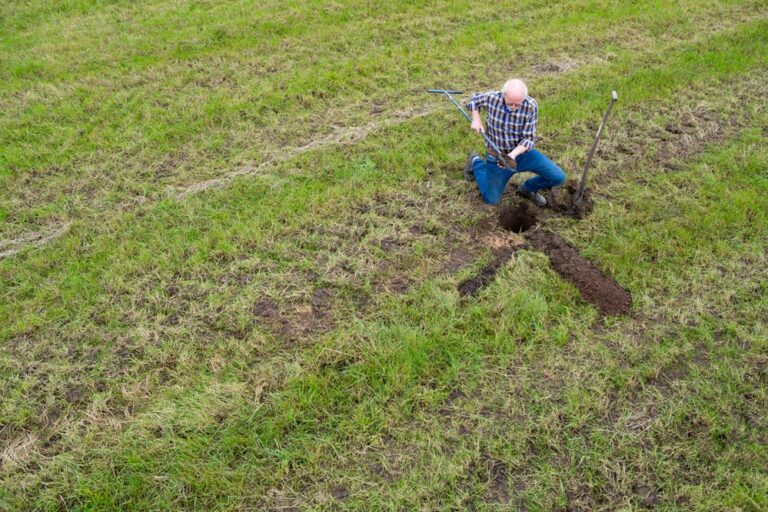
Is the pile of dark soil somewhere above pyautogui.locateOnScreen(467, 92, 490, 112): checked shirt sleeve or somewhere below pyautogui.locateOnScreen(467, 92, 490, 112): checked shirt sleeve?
below

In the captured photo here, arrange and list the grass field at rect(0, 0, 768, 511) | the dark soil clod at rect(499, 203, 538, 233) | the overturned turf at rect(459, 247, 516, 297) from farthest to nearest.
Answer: the dark soil clod at rect(499, 203, 538, 233) → the overturned turf at rect(459, 247, 516, 297) → the grass field at rect(0, 0, 768, 511)

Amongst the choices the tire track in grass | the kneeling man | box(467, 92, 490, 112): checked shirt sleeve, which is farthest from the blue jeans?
the tire track in grass

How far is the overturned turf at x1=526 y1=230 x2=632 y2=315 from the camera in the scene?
4.50 meters

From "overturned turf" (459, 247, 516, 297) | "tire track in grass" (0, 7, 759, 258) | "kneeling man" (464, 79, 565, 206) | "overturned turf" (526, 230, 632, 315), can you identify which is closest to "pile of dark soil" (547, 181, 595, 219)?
"kneeling man" (464, 79, 565, 206)

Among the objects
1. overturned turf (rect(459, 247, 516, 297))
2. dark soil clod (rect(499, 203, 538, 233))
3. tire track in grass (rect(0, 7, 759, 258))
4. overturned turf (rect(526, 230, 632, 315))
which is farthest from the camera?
tire track in grass (rect(0, 7, 759, 258))

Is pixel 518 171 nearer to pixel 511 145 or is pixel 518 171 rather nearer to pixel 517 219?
pixel 511 145

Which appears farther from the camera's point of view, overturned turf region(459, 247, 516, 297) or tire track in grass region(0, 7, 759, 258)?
tire track in grass region(0, 7, 759, 258)

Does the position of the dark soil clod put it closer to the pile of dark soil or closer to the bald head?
the pile of dark soil

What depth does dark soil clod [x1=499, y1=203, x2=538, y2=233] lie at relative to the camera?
18.0ft

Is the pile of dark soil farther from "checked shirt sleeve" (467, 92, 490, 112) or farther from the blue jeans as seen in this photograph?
"checked shirt sleeve" (467, 92, 490, 112)

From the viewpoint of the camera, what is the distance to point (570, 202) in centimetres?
559

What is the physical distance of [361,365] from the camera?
411 centimetres

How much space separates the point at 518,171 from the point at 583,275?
140 centimetres

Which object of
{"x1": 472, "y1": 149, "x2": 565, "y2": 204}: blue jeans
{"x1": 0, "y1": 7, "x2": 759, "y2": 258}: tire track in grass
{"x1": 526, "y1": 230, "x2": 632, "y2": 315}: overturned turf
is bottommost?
{"x1": 526, "y1": 230, "x2": 632, "y2": 315}: overturned turf
